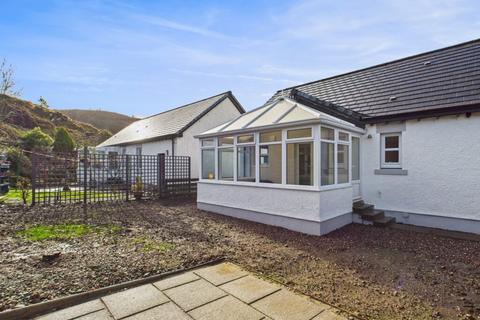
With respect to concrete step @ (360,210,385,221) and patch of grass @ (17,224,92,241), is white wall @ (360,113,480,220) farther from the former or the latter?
patch of grass @ (17,224,92,241)

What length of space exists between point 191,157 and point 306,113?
29.6ft

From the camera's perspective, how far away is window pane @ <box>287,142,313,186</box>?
7.06 m

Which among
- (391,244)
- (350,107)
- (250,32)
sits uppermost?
(250,32)

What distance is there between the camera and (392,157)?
8.45m

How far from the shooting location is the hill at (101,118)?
50.3 meters

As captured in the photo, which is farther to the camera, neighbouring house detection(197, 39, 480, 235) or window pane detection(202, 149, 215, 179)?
window pane detection(202, 149, 215, 179)

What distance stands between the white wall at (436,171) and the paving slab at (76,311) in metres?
8.40

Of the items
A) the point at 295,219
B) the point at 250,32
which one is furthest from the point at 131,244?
the point at 250,32

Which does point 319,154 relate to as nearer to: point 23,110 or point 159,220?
point 159,220

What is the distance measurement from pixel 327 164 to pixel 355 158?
2.32 meters

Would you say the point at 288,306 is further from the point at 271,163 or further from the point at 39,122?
the point at 39,122

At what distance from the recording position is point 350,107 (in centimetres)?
973

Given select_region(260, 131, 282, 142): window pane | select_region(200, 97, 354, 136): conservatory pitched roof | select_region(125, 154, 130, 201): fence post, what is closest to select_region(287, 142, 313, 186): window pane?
select_region(260, 131, 282, 142): window pane

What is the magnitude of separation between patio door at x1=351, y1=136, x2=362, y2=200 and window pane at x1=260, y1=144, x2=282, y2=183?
2906mm
